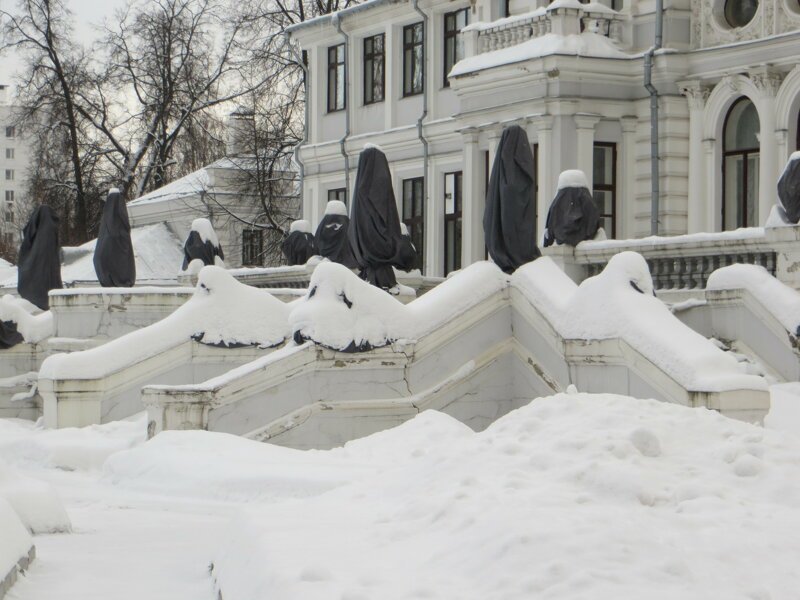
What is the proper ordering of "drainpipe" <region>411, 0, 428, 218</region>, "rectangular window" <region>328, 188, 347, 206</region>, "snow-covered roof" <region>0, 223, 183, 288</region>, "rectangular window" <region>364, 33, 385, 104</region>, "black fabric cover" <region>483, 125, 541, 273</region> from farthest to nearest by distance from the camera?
"snow-covered roof" <region>0, 223, 183, 288</region>
"rectangular window" <region>328, 188, 347, 206</region>
"rectangular window" <region>364, 33, 385, 104</region>
"drainpipe" <region>411, 0, 428, 218</region>
"black fabric cover" <region>483, 125, 541, 273</region>

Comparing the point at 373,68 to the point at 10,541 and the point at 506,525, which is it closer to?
the point at 10,541

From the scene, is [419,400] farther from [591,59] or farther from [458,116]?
[458,116]

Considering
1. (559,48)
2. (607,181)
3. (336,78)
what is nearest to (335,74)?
(336,78)

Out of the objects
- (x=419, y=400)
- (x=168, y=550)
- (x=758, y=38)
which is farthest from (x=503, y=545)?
(x=758, y=38)

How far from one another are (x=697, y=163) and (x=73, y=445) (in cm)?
1453

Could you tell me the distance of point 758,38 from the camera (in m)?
25.5

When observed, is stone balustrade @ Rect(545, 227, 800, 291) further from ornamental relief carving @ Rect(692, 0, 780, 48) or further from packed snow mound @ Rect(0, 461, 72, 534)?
ornamental relief carving @ Rect(692, 0, 780, 48)

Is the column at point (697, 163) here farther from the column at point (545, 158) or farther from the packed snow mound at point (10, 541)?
the packed snow mound at point (10, 541)

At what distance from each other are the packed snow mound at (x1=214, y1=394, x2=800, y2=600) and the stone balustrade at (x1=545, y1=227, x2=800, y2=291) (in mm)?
6248

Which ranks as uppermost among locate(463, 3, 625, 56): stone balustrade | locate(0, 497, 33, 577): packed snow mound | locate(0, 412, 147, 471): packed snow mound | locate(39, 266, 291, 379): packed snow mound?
locate(463, 3, 625, 56): stone balustrade

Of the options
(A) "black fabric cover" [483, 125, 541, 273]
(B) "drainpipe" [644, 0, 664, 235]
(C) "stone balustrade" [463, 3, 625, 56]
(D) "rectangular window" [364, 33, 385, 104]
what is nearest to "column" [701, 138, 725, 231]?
(B) "drainpipe" [644, 0, 664, 235]

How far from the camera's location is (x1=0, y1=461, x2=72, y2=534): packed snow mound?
9.91 metres

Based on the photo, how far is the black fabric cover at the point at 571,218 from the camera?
1770 centimetres

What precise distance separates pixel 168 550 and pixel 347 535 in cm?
231
